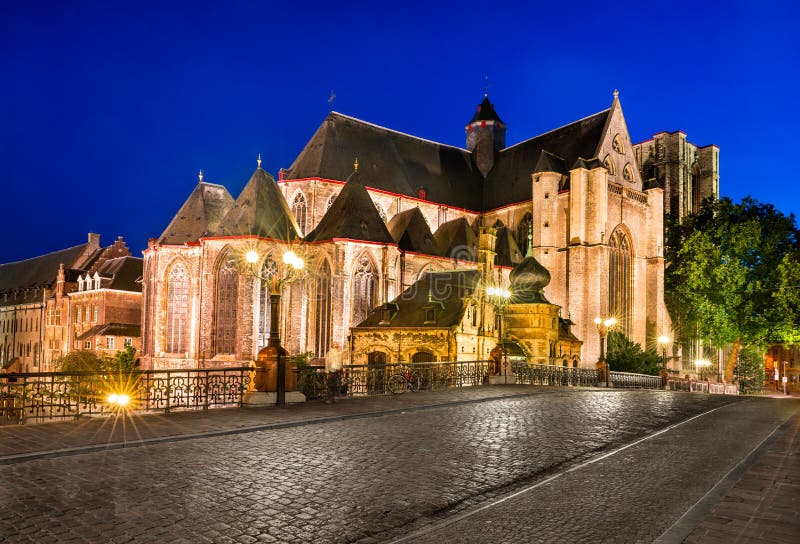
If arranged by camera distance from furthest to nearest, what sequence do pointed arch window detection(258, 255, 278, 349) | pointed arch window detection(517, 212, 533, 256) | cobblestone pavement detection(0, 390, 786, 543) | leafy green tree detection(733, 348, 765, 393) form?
1. leafy green tree detection(733, 348, 765, 393)
2. pointed arch window detection(517, 212, 533, 256)
3. pointed arch window detection(258, 255, 278, 349)
4. cobblestone pavement detection(0, 390, 786, 543)

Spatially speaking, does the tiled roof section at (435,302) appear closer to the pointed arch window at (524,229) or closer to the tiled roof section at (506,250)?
the tiled roof section at (506,250)

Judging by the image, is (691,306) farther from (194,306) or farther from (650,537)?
(650,537)

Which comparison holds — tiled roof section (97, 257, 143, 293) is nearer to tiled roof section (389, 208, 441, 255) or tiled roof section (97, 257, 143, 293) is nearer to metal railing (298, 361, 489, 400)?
tiled roof section (389, 208, 441, 255)

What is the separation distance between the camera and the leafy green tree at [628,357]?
1686 inches

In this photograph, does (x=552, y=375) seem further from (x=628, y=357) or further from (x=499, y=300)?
(x=628, y=357)

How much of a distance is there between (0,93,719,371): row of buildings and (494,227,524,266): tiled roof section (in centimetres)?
11

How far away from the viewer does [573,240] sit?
147ft

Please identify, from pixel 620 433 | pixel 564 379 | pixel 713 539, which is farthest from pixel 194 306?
pixel 713 539

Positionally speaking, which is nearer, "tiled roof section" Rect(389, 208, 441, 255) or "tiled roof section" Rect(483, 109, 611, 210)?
"tiled roof section" Rect(389, 208, 441, 255)

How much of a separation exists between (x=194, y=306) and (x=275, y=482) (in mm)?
34851

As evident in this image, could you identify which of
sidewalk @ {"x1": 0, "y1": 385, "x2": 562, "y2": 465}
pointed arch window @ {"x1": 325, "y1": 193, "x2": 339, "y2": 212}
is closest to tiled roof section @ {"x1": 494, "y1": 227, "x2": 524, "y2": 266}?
pointed arch window @ {"x1": 325, "y1": 193, "x2": 339, "y2": 212}

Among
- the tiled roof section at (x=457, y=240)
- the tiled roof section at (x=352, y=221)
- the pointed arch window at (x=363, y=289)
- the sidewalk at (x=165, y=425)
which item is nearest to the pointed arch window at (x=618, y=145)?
the tiled roof section at (x=457, y=240)

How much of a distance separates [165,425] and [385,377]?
10413 millimetres

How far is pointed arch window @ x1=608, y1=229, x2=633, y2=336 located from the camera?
4847 centimetres
